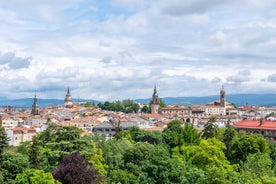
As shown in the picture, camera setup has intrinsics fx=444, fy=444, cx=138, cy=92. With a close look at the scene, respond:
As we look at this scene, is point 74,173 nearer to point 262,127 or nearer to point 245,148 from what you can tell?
point 245,148

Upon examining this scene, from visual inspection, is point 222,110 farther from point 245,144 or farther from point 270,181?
point 270,181

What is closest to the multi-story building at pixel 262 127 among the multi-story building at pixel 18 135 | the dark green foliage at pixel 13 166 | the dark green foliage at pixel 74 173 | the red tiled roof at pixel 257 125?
the red tiled roof at pixel 257 125

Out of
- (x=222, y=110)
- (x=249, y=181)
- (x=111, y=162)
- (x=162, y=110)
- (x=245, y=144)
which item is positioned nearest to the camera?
(x=249, y=181)

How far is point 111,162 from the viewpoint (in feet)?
123

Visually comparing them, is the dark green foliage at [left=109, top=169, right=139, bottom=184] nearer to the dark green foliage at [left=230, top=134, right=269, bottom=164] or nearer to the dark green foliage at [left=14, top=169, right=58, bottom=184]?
the dark green foliage at [left=14, top=169, right=58, bottom=184]

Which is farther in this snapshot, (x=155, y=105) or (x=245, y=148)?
(x=155, y=105)

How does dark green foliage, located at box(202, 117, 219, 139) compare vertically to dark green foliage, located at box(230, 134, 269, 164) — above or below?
above

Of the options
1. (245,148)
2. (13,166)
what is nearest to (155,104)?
(245,148)

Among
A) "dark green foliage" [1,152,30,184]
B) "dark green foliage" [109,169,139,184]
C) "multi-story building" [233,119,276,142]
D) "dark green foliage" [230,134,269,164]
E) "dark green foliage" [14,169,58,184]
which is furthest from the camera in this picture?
"multi-story building" [233,119,276,142]

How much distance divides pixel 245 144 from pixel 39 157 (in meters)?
20.3

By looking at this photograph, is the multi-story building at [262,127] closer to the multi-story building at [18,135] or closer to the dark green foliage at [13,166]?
the multi-story building at [18,135]

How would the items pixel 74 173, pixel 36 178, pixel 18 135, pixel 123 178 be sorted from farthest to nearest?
pixel 18 135 < pixel 123 178 < pixel 74 173 < pixel 36 178

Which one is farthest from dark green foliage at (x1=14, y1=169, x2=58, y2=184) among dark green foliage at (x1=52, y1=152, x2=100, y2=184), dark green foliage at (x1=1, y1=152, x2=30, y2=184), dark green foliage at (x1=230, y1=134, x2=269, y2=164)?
dark green foliage at (x1=230, y1=134, x2=269, y2=164)

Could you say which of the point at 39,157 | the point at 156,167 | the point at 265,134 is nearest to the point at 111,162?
the point at 39,157
